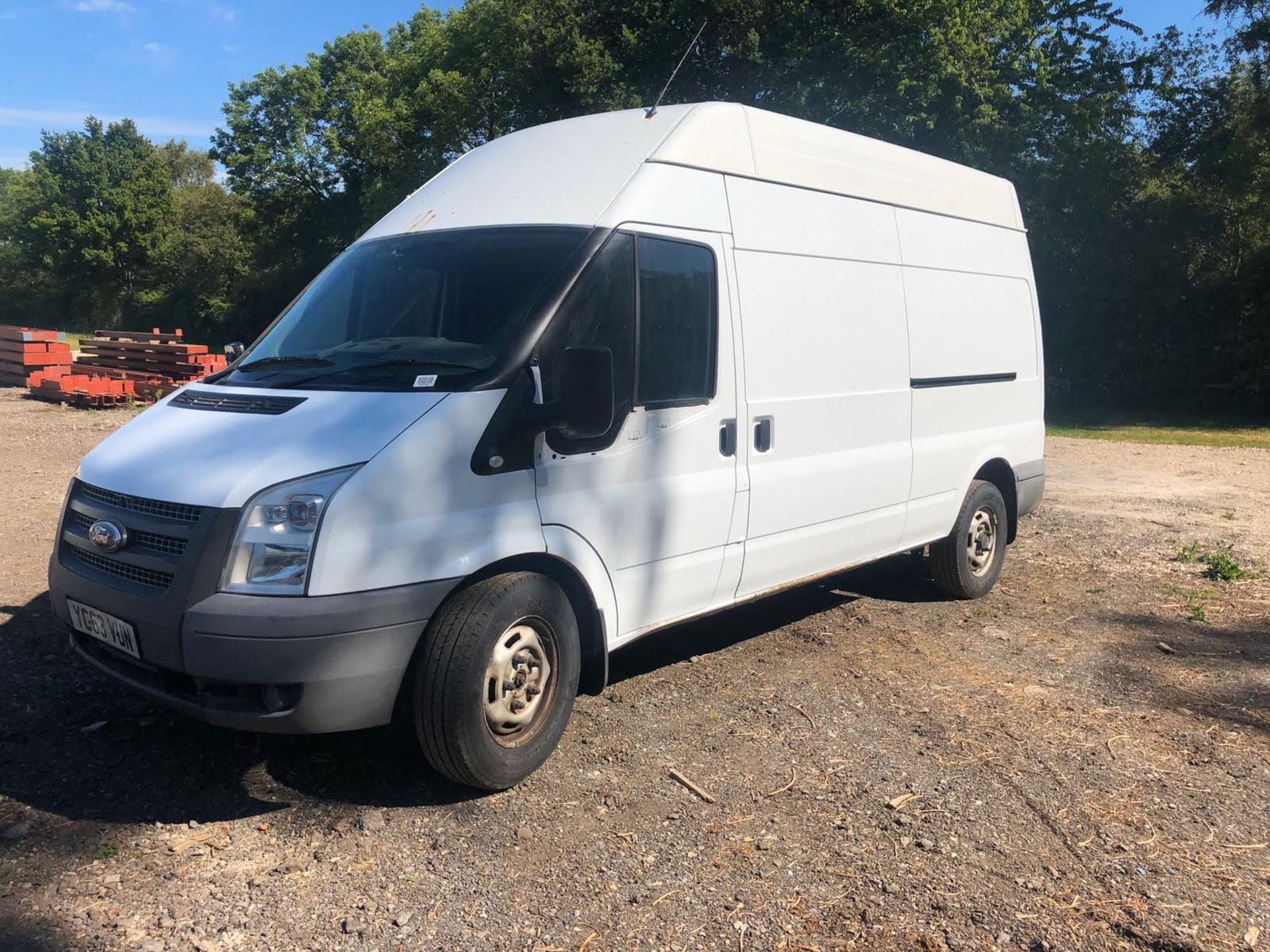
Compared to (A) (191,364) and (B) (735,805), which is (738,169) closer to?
(B) (735,805)

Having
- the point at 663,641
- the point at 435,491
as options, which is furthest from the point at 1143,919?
the point at 663,641

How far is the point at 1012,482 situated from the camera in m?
7.34

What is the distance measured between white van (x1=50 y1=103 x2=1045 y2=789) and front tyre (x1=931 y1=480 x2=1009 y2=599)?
749 mm

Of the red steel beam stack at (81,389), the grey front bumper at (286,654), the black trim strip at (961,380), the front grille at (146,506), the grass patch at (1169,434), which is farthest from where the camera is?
the grass patch at (1169,434)

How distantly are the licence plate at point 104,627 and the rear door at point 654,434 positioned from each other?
5.09 ft

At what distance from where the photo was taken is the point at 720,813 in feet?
12.9

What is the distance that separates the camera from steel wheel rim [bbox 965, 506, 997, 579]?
7.00 meters

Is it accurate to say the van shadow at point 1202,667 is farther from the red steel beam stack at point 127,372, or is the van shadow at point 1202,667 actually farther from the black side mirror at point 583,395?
the red steel beam stack at point 127,372

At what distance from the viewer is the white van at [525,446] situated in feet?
11.6

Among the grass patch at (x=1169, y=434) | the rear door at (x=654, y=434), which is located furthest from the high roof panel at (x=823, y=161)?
the grass patch at (x=1169, y=434)

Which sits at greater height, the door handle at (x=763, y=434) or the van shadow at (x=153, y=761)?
the door handle at (x=763, y=434)

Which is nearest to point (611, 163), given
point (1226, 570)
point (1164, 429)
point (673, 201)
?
point (673, 201)

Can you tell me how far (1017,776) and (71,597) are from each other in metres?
3.86

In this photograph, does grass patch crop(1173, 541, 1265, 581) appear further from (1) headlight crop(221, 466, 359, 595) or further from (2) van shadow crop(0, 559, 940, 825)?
(1) headlight crop(221, 466, 359, 595)
